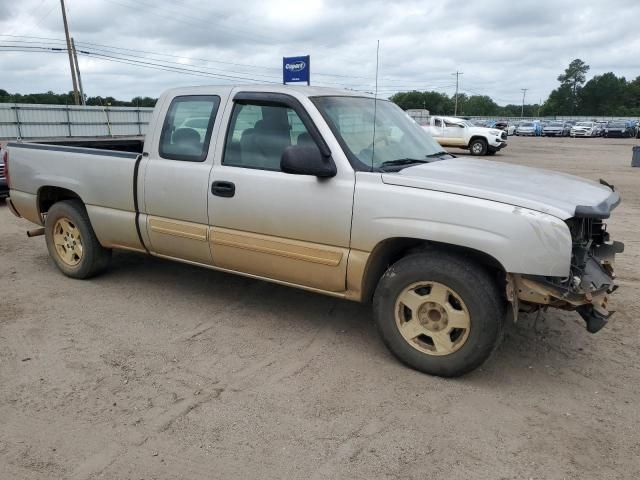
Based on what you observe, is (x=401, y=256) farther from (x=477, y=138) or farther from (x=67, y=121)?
(x=67, y=121)

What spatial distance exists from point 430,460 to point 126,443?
1588 mm

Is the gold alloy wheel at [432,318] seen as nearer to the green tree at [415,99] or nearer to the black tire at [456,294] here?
the black tire at [456,294]

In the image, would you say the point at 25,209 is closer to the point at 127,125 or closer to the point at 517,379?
the point at 517,379

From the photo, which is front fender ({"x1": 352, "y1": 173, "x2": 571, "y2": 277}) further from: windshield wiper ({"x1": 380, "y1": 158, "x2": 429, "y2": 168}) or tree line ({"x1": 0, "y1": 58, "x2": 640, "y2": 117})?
tree line ({"x1": 0, "y1": 58, "x2": 640, "y2": 117})

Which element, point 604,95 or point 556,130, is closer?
point 556,130

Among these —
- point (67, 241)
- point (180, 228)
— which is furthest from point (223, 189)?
point (67, 241)

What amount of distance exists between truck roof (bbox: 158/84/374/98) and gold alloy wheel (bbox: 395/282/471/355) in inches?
66.6

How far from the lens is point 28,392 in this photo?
3.32 m

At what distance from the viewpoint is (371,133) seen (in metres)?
4.09

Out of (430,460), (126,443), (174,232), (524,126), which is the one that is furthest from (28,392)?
(524,126)

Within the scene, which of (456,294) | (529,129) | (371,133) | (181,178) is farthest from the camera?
(529,129)

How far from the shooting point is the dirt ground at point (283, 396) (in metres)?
2.70

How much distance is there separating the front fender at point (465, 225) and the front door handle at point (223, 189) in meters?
1.04

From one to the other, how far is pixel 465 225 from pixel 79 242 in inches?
157
